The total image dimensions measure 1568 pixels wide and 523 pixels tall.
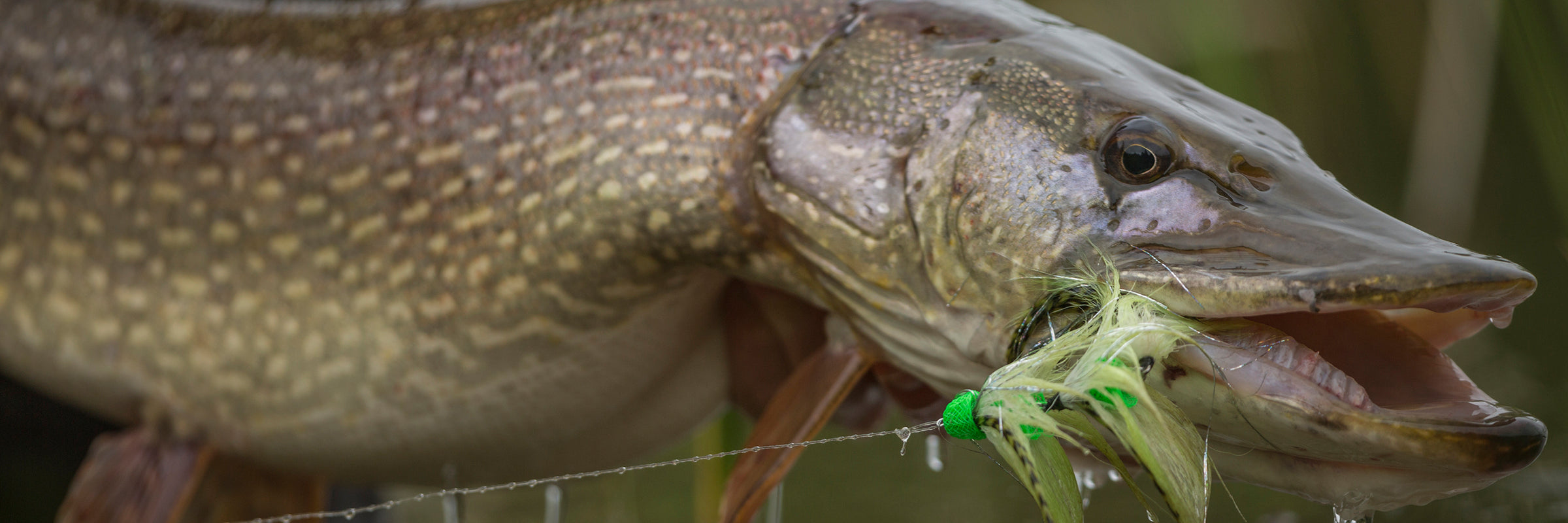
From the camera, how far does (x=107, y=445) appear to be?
100cm

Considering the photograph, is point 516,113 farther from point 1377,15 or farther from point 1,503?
point 1377,15

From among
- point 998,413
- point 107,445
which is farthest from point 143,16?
point 998,413

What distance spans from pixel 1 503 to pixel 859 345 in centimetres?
121

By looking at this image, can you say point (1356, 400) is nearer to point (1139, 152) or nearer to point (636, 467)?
point (1139, 152)

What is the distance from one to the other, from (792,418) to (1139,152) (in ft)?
1.05

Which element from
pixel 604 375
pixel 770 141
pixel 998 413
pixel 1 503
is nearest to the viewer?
pixel 998 413

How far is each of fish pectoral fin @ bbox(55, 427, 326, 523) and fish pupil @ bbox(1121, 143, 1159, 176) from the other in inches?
34.7

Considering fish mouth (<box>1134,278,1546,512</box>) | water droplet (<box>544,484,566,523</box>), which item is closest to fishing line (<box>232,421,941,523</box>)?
fish mouth (<box>1134,278,1546,512</box>)

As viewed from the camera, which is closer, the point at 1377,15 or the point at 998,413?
the point at 998,413

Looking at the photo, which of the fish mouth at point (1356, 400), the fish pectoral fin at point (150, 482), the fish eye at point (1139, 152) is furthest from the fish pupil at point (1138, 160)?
the fish pectoral fin at point (150, 482)

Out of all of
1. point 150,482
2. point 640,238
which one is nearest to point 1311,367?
point 640,238

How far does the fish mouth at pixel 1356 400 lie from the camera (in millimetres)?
512

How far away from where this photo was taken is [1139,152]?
65 centimetres

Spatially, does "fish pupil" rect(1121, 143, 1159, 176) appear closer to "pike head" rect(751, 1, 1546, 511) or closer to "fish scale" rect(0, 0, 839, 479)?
"pike head" rect(751, 1, 1546, 511)
